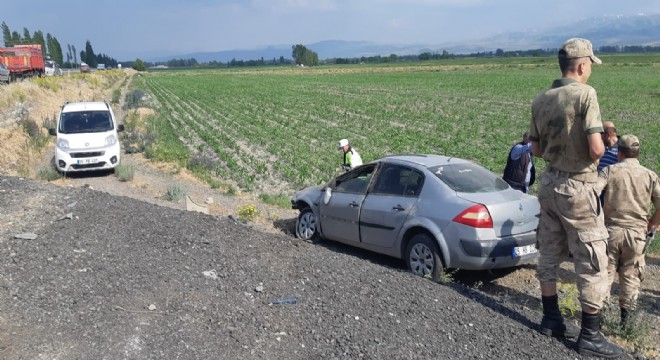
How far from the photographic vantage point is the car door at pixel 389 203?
23.9 ft

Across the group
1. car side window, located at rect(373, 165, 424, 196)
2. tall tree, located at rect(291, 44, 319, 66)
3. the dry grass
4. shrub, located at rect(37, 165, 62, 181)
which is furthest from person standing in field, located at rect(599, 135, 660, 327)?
tall tree, located at rect(291, 44, 319, 66)

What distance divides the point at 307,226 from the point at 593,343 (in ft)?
17.6

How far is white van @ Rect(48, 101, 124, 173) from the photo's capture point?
14.8m

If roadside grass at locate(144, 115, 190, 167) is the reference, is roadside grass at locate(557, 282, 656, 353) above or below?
below

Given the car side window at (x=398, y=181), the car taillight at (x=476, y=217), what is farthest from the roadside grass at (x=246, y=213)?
the car taillight at (x=476, y=217)

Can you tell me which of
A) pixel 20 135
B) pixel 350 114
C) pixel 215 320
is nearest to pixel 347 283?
pixel 215 320

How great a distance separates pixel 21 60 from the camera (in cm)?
5209

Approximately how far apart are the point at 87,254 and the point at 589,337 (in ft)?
16.1

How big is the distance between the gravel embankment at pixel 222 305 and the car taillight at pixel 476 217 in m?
0.81

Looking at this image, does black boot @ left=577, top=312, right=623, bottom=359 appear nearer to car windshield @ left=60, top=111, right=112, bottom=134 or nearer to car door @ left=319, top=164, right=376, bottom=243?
car door @ left=319, top=164, right=376, bottom=243

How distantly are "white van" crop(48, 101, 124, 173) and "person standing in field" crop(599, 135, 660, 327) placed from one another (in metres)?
12.9

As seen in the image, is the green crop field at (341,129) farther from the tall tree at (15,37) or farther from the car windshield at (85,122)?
the tall tree at (15,37)

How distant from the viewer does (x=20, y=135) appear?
744 inches

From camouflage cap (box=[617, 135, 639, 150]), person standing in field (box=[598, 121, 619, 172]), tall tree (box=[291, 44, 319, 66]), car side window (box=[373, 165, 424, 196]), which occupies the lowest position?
car side window (box=[373, 165, 424, 196])
